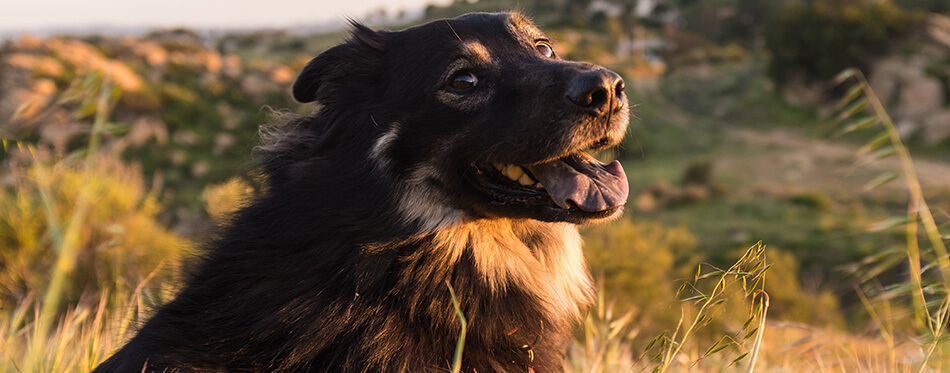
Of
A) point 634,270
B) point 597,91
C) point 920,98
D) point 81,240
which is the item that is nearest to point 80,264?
point 81,240

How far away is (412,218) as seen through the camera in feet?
10.3

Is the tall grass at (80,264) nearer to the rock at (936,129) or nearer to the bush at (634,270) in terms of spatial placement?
the bush at (634,270)

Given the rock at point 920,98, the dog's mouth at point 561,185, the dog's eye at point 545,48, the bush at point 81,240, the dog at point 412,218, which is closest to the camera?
the dog at point 412,218

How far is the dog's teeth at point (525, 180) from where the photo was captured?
129 inches

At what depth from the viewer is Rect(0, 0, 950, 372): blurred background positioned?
14.5ft

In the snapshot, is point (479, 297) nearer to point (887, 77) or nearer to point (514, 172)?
point (514, 172)

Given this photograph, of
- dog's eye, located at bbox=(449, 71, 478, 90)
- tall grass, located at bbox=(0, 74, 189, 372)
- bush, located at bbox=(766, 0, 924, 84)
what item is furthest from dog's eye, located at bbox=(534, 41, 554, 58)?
bush, located at bbox=(766, 0, 924, 84)

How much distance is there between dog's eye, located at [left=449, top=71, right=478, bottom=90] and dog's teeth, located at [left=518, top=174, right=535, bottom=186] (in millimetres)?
497

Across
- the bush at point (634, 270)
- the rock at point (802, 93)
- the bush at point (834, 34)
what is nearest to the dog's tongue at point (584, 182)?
the bush at point (634, 270)

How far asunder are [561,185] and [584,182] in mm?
106

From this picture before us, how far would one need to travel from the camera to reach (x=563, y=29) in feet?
203

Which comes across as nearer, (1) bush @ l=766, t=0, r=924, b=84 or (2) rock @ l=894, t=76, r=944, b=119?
(2) rock @ l=894, t=76, r=944, b=119

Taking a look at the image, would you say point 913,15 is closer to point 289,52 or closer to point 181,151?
point 181,151

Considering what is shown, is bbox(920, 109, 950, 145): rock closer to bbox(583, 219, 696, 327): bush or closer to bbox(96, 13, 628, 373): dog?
bbox(583, 219, 696, 327): bush
